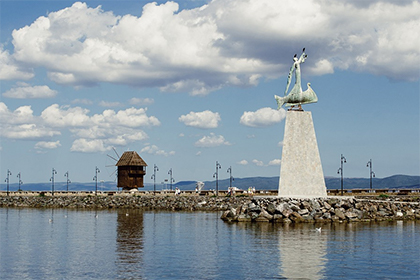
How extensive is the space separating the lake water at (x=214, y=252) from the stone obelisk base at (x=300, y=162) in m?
4.74

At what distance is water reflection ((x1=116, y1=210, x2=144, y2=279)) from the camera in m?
26.2

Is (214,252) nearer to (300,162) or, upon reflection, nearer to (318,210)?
(318,210)

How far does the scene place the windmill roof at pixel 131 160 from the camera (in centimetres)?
11244

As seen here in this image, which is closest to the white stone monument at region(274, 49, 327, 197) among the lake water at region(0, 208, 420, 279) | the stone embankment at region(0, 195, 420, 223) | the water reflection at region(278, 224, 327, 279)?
the stone embankment at region(0, 195, 420, 223)

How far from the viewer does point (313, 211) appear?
5075 cm

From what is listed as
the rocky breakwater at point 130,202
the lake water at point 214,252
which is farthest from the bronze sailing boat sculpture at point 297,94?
the rocky breakwater at point 130,202

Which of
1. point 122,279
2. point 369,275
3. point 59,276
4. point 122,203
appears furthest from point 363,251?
point 122,203

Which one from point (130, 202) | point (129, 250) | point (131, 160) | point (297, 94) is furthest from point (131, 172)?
point (129, 250)

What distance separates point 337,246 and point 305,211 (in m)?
16.5

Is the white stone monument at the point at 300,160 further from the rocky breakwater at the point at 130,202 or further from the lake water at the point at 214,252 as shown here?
the rocky breakwater at the point at 130,202

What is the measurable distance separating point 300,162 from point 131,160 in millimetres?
66249

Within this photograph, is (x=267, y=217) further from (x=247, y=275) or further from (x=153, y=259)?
(x=247, y=275)

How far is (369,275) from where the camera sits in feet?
82.0

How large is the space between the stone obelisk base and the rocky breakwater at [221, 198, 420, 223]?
1.06 m
